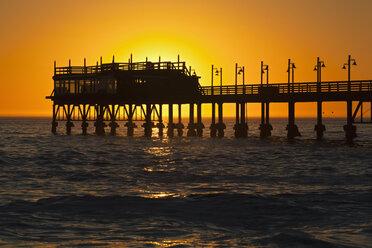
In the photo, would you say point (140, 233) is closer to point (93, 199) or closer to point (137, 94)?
point (93, 199)

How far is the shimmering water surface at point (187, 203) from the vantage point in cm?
1620

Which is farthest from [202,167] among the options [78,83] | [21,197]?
[78,83]

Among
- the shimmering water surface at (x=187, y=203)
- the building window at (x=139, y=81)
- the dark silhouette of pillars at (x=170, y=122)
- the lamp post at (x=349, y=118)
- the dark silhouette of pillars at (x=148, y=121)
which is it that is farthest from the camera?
the dark silhouette of pillars at (x=170, y=122)

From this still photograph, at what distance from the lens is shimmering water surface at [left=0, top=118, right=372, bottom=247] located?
1620 centimetres

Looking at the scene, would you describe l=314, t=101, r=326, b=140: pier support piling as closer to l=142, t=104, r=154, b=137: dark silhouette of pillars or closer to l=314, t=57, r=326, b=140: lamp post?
l=314, t=57, r=326, b=140: lamp post

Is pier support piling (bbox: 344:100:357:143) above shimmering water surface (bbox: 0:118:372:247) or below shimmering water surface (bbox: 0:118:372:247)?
above

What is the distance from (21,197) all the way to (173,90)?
4327 centimetres

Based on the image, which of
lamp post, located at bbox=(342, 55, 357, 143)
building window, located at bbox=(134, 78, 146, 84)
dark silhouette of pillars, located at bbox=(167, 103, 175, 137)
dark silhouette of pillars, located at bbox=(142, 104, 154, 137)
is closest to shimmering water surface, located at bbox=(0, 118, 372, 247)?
lamp post, located at bbox=(342, 55, 357, 143)

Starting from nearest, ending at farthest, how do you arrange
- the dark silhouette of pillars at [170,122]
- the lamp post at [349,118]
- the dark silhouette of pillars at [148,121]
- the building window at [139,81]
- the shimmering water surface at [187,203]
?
the shimmering water surface at [187,203] → the lamp post at [349,118] → the building window at [139,81] → the dark silhouette of pillars at [148,121] → the dark silhouette of pillars at [170,122]

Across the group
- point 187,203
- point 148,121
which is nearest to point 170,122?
point 148,121

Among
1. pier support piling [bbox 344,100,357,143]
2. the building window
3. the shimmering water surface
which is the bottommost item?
the shimmering water surface

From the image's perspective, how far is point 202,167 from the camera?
1339 inches

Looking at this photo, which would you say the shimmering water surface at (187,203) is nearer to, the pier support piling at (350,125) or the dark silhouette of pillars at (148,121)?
the pier support piling at (350,125)

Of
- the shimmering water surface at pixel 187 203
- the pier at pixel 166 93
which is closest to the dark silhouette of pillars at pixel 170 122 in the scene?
the pier at pixel 166 93
